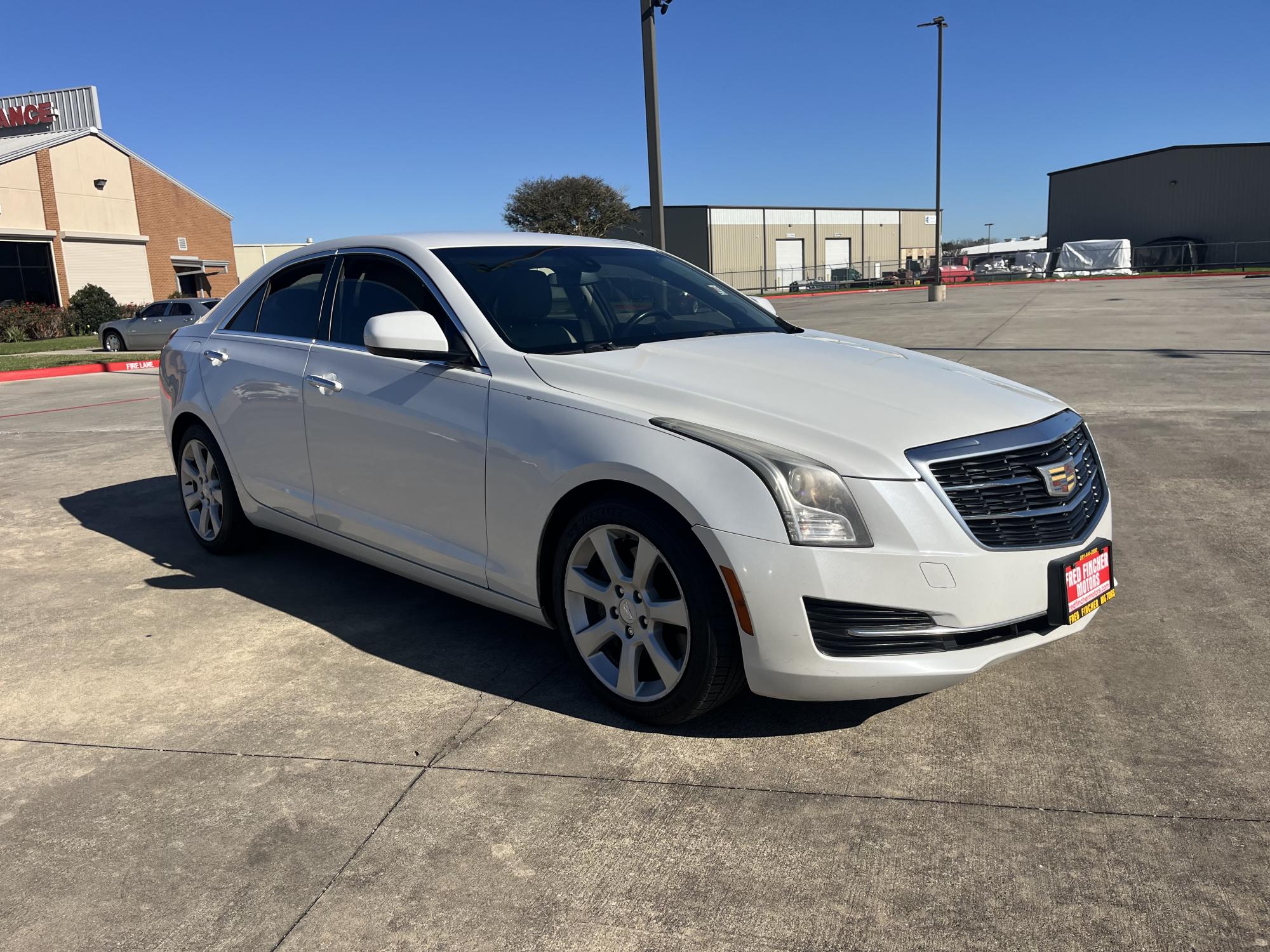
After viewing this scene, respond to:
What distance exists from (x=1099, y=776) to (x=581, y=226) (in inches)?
2227

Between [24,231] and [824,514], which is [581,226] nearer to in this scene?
[24,231]

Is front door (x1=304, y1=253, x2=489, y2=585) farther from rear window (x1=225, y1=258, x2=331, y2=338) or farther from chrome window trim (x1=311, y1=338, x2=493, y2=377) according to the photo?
rear window (x1=225, y1=258, x2=331, y2=338)

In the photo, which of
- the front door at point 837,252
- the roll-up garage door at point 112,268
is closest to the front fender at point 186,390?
the roll-up garage door at point 112,268

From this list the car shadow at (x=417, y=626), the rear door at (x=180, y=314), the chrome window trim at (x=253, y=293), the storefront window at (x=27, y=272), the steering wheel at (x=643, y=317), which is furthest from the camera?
the storefront window at (x=27, y=272)

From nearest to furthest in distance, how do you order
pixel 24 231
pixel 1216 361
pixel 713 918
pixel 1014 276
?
pixel 713 918, pixel 1216 361, pixel 24 231, pixel 1014 276

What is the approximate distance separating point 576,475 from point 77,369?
62.9 feet

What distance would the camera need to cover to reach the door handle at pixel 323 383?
4.31 m

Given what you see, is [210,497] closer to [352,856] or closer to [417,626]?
[417,626]

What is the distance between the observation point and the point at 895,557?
113 inches

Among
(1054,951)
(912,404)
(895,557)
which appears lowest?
(1054,951)

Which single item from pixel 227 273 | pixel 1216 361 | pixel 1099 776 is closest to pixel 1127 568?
pixel 1099 776

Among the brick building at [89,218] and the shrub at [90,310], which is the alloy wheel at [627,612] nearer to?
the shrub at [90,310]

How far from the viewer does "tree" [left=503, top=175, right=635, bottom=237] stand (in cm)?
5697

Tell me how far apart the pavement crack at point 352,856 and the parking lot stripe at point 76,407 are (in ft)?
37.1
